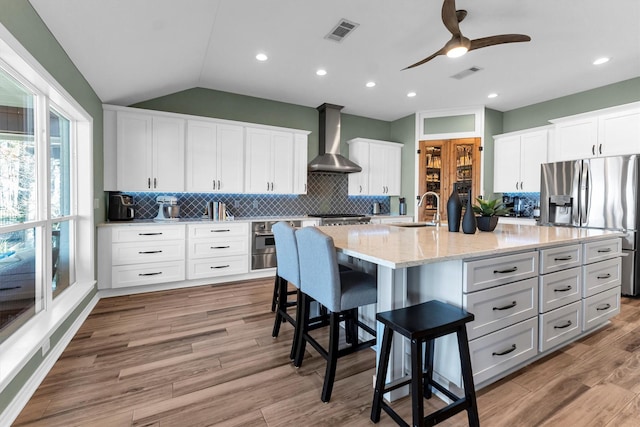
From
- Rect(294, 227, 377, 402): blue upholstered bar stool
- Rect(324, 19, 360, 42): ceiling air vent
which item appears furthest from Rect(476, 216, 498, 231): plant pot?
Rect(324, 19, 360, 42): ceiling air vent

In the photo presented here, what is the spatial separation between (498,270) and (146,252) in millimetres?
3629

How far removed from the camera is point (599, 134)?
3.95m

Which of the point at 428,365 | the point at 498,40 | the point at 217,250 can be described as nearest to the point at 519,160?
the point at 498,40

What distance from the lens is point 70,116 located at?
9.24 ft

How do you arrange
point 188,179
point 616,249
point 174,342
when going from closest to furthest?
point 174,342 < point 616,249 < point 188,179

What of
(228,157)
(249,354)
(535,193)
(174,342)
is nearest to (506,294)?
(249,354)

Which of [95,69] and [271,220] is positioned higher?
[95,69]

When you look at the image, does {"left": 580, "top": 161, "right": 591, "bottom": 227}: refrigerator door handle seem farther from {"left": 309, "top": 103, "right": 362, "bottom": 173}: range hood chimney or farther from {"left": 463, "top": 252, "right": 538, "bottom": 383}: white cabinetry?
{"left": 309, "top": 103, "right": 362, "bottom": 173}: range hood chimney

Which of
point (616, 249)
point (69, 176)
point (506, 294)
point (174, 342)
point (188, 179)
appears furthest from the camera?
point (188, 179)

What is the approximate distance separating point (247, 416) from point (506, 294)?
63.3 inches

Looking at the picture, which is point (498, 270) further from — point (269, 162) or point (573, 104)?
point (573, 104)

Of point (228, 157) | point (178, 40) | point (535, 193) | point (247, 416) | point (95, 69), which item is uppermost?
point (178, 40)

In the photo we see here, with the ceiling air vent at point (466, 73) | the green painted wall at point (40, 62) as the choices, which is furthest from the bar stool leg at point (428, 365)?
the ceiling air vent at point (466, 73)

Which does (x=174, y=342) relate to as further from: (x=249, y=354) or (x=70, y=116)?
(x=70, y=116)
